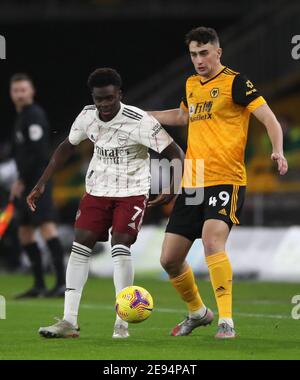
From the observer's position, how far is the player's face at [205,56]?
28.9ft

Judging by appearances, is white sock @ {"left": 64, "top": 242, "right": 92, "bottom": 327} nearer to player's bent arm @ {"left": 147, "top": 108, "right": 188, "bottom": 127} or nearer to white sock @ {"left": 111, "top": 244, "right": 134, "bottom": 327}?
white sock @ {"left": 111, "top": 244, "right": 134, "bottom": 327}

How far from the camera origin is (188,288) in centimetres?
920

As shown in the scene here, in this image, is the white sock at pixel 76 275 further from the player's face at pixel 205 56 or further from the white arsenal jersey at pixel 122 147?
the player's face at pixel 205 56

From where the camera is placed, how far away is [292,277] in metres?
16.3

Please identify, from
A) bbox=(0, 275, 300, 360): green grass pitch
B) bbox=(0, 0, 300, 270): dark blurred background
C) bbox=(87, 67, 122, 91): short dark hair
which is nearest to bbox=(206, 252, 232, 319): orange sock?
bbox=(0, 275, 300, 360): green grass pitch

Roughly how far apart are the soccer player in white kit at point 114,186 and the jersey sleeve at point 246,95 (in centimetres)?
69

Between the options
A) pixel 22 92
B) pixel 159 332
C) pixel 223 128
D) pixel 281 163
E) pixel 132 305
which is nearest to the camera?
pixel 281 163

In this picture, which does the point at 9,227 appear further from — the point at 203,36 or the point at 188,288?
the point at 203,36

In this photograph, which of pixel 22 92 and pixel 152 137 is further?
pixel 22 92

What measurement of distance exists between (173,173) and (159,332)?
53.0 inches

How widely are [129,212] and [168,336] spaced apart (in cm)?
105

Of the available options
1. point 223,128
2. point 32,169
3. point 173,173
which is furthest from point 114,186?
point 32,169

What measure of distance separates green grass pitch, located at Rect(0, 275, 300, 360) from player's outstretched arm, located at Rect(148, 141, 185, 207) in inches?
42.9
